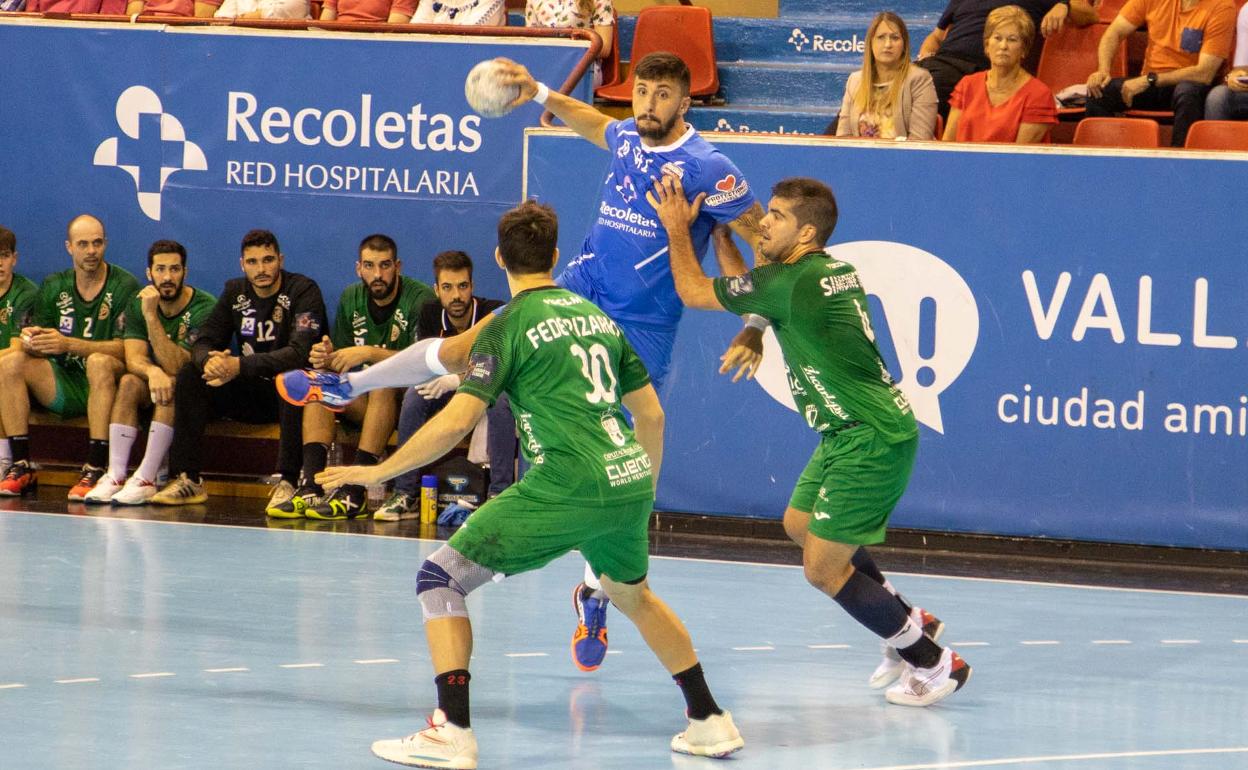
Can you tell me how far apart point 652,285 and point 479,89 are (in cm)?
107

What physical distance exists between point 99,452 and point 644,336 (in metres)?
5.12

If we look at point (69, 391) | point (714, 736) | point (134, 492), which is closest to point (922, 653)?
point (714, 736)

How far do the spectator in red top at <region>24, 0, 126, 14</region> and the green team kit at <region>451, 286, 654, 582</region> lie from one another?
8671 mm

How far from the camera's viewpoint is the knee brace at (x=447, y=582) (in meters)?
5.27

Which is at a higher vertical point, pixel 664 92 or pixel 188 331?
pixel 664 92

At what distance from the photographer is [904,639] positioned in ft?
20.6

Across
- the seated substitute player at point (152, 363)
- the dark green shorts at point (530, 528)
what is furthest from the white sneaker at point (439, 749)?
the seated substitute player at point (152, 363)

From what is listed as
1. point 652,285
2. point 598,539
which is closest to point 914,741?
point 598,539

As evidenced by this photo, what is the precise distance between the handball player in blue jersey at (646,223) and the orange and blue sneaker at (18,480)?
518cm

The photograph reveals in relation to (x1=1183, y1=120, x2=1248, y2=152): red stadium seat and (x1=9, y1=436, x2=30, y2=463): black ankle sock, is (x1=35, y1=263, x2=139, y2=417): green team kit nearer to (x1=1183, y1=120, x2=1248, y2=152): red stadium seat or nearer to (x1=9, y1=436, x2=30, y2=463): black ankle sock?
(x1=9, y1=436, x2=30, y2=463): black ankle sock

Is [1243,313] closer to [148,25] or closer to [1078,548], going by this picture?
[1078,548]

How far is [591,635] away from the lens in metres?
6.71

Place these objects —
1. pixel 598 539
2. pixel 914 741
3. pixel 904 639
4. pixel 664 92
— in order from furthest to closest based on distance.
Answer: pixel 664 92
pixel 904 639
pixel 914 741
pixel 598 539

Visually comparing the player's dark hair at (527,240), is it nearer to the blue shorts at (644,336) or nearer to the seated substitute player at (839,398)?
the seated substitute player at (839,398)
